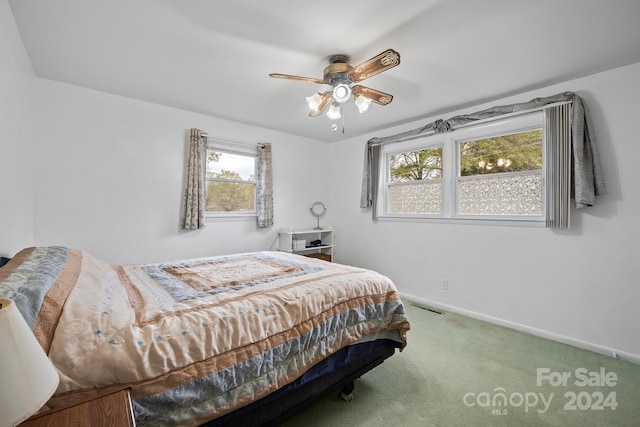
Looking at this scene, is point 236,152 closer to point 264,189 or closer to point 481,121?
point 264,189

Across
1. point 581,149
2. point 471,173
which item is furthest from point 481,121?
point 581,149

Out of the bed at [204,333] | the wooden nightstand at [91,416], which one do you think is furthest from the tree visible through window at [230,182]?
the wooden nightstand at [91,416]

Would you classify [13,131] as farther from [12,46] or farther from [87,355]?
[87,355]

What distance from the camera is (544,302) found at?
2732 millimetres

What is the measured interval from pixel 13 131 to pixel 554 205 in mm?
4310

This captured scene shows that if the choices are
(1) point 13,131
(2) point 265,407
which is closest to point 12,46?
(1) point 13,131

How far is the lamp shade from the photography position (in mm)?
515

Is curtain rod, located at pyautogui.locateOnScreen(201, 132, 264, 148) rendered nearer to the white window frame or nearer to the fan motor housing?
the white window frame

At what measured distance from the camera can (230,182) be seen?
151 inches

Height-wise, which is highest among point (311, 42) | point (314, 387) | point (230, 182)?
point (311, 42)

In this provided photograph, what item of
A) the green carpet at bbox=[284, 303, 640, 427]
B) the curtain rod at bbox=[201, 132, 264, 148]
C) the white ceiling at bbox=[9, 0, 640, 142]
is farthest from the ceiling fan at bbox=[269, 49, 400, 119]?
the green carpet at bbox=[284, 303, 640, 427]

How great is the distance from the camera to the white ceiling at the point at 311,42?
1.67 meters

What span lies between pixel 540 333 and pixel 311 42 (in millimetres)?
3343

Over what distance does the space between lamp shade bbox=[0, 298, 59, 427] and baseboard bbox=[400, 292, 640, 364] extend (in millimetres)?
3547
